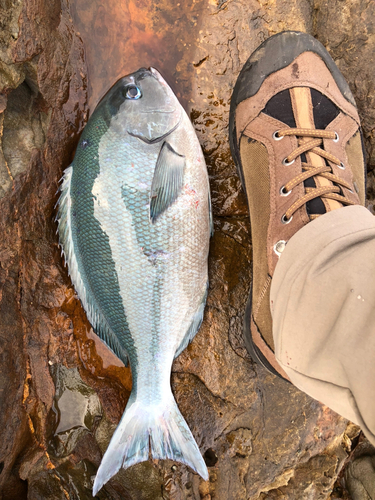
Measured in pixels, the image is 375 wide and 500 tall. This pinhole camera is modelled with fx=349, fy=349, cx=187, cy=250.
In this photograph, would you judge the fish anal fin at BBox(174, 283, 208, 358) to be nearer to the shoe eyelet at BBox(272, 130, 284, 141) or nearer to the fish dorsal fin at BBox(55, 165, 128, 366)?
the fish dorsal fin at BBox(55, 165, 128, 366)

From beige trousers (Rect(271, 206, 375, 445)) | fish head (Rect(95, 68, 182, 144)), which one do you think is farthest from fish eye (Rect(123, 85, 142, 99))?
beige trousers (Rect(271, 206, 375, 445))

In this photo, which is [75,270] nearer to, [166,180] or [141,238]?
[141,238]

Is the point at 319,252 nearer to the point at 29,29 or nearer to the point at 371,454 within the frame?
the point at 29,29

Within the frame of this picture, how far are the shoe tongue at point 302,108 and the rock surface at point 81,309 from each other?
10.6 inches

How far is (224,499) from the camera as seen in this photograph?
6.63 feet

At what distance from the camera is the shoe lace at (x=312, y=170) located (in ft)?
5.65

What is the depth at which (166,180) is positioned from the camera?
1.73 m

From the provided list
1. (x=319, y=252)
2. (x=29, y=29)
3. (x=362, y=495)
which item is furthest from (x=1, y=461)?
(x=362, y=495)

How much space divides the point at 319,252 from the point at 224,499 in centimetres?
163

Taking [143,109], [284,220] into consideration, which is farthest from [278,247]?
[143,109]

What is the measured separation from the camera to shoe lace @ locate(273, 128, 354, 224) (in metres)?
1.72

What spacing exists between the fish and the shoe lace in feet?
1.48

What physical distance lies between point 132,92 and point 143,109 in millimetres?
106

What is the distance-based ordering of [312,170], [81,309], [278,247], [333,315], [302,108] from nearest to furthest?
[333,315] < [278,247] < [312,170] < [302,108] < [81,309]
